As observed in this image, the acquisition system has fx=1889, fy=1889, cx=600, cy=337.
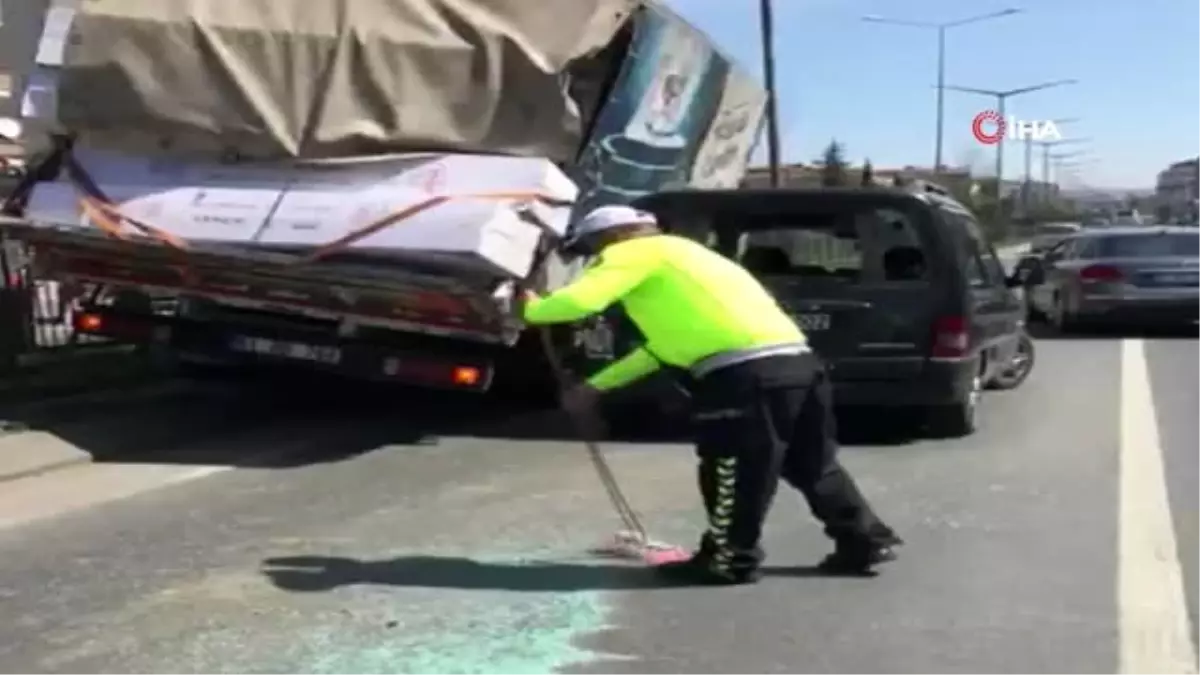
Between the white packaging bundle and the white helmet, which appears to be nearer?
the white helmet

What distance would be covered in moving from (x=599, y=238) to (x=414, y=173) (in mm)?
3539

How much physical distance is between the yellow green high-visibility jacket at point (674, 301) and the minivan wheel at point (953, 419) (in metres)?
4.75

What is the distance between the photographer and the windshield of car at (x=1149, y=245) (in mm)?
21906

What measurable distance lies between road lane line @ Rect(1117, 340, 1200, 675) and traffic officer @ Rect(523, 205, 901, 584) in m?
1.09

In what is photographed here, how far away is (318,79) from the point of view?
37.2ft

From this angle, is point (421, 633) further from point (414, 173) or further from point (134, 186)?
point (134, 186)

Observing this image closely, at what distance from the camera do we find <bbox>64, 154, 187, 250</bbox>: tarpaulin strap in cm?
1065

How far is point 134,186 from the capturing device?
1107 cm

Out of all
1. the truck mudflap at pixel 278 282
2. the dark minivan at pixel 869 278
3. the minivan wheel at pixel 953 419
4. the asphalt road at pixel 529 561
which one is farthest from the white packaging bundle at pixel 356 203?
the minivan wheel at pixel 953 419

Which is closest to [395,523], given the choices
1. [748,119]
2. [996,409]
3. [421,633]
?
[421,633]

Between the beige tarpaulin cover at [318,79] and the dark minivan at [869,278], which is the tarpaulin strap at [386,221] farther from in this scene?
the dark minivan at [869,278]

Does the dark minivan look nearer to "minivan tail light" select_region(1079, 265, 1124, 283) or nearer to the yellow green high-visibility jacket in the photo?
the yellow green high-visibility jacket

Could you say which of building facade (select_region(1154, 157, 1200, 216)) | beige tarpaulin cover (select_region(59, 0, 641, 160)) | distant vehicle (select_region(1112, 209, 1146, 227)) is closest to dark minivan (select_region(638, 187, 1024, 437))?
beige tarpaulin cover (select_region(59, 0, 641, 160))

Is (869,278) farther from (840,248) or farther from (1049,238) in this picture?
(1049,238)
